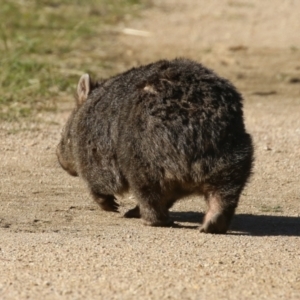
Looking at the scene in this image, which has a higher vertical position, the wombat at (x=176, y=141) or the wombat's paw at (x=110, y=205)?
the wombat at (x=176, y=141)

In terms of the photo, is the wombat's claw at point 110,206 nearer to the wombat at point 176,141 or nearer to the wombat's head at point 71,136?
the wombat at point 176,141

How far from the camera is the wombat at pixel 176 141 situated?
6422 millimetres

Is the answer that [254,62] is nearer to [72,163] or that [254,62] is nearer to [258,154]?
[258,154]

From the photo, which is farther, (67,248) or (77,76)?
(77,76)

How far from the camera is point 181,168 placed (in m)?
6.43

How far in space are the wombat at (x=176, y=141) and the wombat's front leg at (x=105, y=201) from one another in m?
0.28

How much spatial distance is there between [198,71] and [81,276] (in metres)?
1.93

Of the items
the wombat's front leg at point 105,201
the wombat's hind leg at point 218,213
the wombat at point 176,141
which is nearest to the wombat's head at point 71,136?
the wombat's front leg at point 105,201

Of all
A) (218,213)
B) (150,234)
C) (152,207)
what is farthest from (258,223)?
(150,234)

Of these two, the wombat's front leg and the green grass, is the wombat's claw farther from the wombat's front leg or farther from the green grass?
the green grass

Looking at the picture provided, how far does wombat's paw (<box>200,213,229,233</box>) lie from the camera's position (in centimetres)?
652

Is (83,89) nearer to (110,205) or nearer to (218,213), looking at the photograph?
(110,205)

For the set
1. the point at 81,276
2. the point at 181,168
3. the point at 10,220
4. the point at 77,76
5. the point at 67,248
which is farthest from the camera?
the point at 77,76

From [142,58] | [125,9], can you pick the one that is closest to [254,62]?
[142,58]
